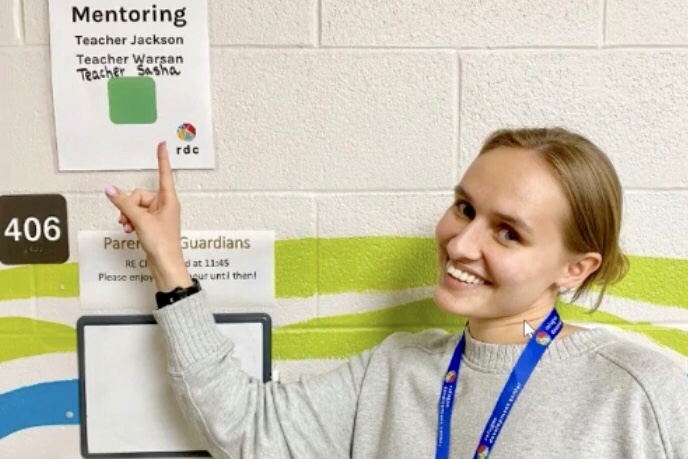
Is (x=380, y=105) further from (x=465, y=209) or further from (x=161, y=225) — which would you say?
(x=161, y=225)

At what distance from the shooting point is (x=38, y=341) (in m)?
1.36

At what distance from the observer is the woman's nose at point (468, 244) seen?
3.68ft

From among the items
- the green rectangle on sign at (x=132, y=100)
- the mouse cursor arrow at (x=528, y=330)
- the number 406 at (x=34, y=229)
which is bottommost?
the mouse cursor arrow at (x=528, y=330)

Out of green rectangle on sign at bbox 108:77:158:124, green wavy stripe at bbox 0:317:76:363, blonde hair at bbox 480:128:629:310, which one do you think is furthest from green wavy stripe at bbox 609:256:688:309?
green wavy stripe at bbox 0:317:76:363

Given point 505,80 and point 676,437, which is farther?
point 505,80

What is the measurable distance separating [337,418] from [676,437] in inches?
21.1

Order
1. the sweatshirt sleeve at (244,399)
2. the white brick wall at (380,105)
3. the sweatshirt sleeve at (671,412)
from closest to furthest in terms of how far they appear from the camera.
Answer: the sweatshirt sleeve at (671,412) → the sweatshirt sleeve at (244,399) → the white brick wall at (380,105)

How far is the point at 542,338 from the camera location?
118 centimetres

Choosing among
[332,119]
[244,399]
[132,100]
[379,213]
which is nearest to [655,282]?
[379,213]

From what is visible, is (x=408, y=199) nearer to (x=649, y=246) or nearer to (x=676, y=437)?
(x=649, y=246)

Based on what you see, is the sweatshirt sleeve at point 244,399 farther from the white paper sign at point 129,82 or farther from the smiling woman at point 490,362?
the white paper sign at point 129,82

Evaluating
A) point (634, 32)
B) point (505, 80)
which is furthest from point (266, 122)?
point (634, 32)

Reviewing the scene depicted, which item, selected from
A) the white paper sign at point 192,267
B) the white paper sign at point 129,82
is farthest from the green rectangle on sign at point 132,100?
the white paper sign at point 192,267

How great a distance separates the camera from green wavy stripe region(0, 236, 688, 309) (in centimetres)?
135
